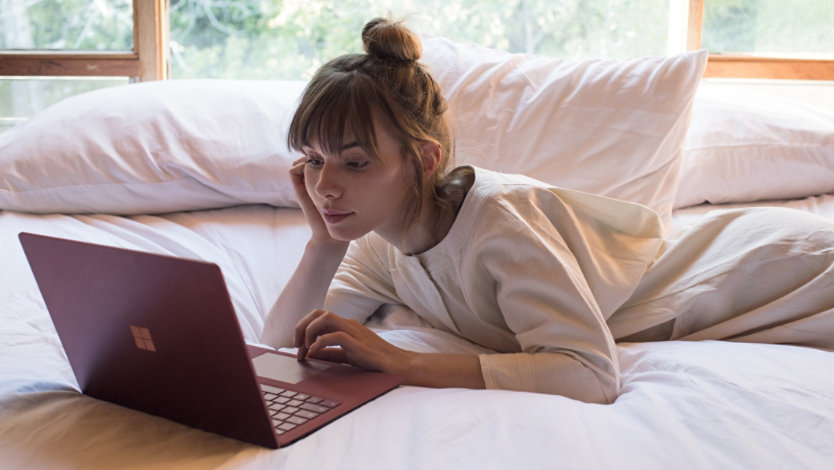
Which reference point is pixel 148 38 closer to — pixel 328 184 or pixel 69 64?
pixel 69 64

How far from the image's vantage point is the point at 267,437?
734 mm

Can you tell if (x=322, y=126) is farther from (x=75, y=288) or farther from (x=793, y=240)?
(x=793, y=240)

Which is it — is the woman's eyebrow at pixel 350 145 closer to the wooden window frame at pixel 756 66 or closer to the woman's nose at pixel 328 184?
the woman's nose at pixel 328 184

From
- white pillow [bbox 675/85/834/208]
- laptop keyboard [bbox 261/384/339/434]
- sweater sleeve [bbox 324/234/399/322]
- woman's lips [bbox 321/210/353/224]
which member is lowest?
sweater sleeve [bbox 324/234/399/322]

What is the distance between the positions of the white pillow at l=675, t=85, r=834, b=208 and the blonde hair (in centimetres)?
80

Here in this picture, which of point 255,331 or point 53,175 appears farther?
point 53,175

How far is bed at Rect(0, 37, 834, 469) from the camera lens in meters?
0.89

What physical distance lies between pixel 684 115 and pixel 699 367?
0.73 metres

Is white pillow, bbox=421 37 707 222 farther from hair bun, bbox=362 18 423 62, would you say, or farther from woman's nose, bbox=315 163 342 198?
woman's nose, bbox=315 163 342 198

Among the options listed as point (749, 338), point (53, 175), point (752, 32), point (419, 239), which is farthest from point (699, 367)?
point (752, 32)

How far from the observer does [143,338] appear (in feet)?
2.52

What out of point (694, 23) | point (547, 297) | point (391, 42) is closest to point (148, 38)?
point (391, 42)

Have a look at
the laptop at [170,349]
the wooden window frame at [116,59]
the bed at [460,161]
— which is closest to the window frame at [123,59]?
the wooden window frame at [116,59]

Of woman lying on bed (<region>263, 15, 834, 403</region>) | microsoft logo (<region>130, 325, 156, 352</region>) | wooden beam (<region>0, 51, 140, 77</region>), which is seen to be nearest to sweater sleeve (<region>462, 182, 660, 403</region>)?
woman lying on bed (<region>263, 15, 834, 403</region>)
